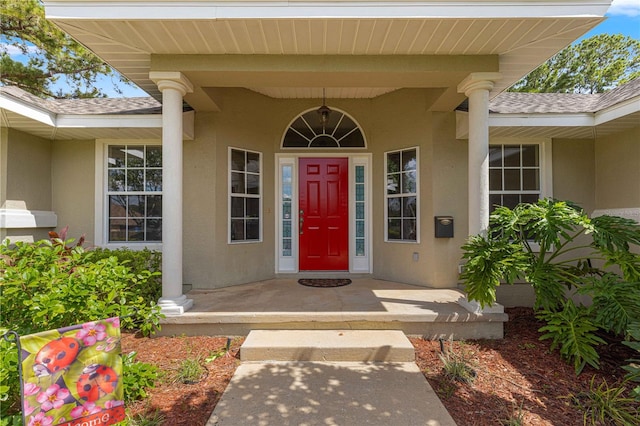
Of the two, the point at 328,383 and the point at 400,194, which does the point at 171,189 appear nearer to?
the point at 328,383

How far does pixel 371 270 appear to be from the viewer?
225 inches

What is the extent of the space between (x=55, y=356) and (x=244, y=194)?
3728 millimetres

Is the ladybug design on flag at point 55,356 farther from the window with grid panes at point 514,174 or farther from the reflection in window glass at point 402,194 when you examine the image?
the window with grid panes at point 514,174

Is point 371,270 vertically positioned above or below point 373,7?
below

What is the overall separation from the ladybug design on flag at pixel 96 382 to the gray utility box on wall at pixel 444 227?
171 inches

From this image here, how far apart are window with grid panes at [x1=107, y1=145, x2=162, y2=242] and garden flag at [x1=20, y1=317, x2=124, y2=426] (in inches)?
142

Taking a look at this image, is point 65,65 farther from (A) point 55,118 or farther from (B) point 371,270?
(B) point 371,270

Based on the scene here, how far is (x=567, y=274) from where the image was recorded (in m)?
3.43

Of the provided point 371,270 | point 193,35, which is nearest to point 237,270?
point 371,270

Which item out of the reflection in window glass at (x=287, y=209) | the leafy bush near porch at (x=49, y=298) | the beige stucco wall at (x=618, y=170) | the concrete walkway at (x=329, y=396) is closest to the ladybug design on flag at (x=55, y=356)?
the leafy bush near porch at (x=49, y=298)

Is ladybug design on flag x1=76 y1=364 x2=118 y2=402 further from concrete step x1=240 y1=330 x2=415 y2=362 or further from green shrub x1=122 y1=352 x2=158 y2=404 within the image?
concrete step x1=240 y1=330 x2=415 y2=362

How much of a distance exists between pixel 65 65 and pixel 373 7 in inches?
519

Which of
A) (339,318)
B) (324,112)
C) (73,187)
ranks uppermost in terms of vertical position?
(324,112)

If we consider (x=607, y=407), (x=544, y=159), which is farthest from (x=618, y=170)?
(x=607, y=407)
